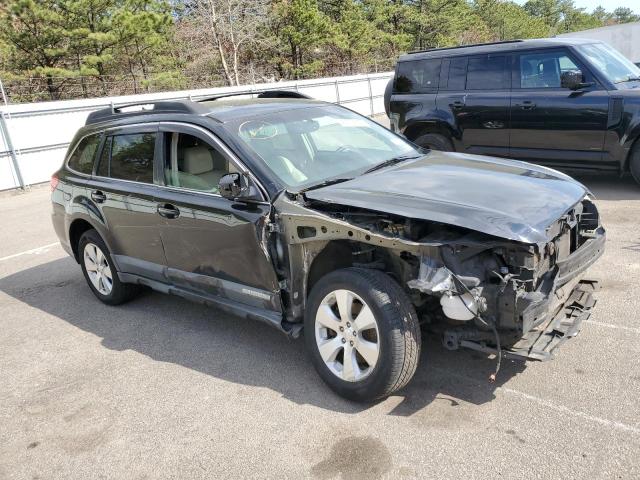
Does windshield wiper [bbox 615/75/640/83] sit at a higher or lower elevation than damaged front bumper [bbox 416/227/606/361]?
higher

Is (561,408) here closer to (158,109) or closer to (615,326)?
(615,326)

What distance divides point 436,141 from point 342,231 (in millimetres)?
6007

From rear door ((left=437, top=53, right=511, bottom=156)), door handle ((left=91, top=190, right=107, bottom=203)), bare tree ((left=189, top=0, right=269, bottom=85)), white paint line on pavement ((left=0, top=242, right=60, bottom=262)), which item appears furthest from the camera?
bare tree ((left=189, top=0, right=269, bottom=85))

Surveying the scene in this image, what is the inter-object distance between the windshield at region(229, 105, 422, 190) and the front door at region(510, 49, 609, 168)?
3.68 meters

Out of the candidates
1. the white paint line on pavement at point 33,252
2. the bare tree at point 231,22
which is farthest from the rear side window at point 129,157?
the bare tree at point 231,22

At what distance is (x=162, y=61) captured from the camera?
99.3 feet

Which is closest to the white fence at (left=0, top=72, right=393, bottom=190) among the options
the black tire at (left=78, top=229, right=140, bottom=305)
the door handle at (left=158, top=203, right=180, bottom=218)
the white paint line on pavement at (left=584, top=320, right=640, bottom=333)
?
the black tire at (left=78, top=229, right=140, bottom=305)

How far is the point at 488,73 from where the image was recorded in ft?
27.4

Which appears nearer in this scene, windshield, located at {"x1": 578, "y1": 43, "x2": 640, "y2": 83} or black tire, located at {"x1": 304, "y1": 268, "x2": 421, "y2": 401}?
black tire, located at {"x1": 304, "y1": 268, "x2": 421, "y2": 401}

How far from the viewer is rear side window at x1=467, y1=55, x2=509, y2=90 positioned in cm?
821

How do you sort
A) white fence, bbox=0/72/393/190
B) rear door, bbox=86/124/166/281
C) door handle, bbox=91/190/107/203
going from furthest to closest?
white fence, bbox=0/72/393/190 < door handle, bbox=91/190/107/203 < rear door, bbox=86/124/166/281

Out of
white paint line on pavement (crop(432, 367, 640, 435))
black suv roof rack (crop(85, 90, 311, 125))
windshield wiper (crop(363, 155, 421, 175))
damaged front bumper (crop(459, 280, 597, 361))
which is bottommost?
white paint line on pavement (crop(432, 367, 640, 435))

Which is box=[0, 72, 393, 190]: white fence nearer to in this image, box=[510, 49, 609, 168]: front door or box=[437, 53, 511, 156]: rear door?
box=[437, 53, 511, 156]: rear door

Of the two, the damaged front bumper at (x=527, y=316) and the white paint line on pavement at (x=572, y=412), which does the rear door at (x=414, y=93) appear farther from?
the white paint line on pavement at (x=572, y=412)
